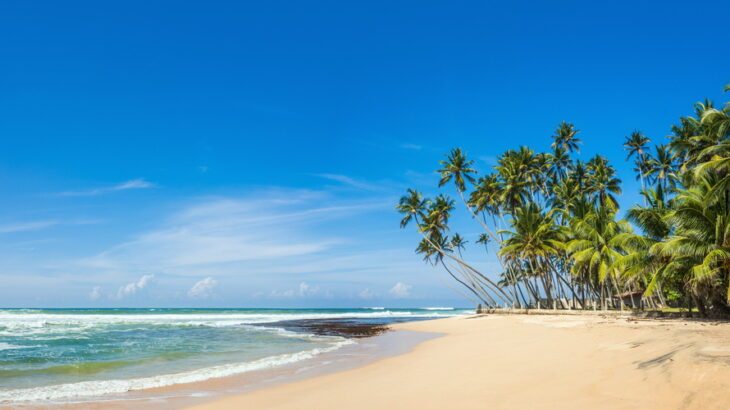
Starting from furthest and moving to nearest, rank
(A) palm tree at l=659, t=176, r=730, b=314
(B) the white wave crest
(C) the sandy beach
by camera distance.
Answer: (A) palm tree at l=659, t=176, r=730, b=314
(B) the white wave crest
(C) the sandy beach

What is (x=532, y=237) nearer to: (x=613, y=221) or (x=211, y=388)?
(x=613, y=221)

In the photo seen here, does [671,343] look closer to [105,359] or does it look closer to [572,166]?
[105,359]

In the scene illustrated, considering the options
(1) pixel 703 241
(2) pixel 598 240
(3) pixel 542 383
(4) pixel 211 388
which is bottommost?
(4) pixel 211 388

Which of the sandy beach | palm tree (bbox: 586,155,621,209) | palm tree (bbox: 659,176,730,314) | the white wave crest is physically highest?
palm tree (bbox: 586,155,621,209)

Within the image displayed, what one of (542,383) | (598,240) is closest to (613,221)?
(598,240)

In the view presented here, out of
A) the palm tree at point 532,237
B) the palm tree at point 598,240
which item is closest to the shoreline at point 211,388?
the palm tree at point 598,240

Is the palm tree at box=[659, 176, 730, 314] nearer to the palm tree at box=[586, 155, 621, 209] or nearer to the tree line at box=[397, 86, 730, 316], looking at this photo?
the tree line at box=[397, 86, 730, 316]

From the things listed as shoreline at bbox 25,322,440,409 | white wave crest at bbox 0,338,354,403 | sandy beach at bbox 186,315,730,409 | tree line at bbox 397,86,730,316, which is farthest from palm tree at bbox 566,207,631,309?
white wave crest at bbox 0,338,354,403

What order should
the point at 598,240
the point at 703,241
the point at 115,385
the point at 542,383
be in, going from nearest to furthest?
1. the point at 542,383
2. the point at 115,385
3. the point at 703,241
4. the point at 598,240

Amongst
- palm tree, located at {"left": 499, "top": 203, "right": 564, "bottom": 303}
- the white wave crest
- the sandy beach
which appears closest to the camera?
the sandy beach

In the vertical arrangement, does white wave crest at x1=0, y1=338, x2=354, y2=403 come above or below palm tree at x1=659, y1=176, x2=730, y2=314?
below

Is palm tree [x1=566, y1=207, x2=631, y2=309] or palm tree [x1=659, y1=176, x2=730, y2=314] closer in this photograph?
palm tree [x1=659, y1=176, x2=730, y2=314]

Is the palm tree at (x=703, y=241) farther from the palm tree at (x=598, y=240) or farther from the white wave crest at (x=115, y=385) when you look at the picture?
the white wave crest at (x=115, y=385)

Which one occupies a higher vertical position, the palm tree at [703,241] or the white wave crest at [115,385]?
→ the palm tree at [703,241]
